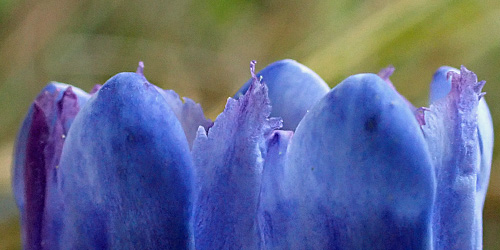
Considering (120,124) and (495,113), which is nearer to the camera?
(120,124)

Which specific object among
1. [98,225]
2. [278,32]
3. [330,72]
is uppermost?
[278,32]

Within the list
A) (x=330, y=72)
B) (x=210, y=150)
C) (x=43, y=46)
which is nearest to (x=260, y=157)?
(x=210, y=150)

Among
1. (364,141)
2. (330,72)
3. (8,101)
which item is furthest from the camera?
(8,101)

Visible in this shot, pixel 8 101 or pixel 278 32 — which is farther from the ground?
pixel 278 32

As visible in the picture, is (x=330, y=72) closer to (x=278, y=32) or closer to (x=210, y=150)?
(x=278, y=32)

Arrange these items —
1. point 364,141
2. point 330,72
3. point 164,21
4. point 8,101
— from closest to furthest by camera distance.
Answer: point 364,141, point 330,72, point 8,101, point 164,21

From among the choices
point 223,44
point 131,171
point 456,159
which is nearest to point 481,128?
point 456,159

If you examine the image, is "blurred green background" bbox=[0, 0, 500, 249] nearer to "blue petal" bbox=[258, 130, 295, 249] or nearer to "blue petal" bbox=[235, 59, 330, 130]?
"blue petal" bbox=[235, 59, 330, 130]
